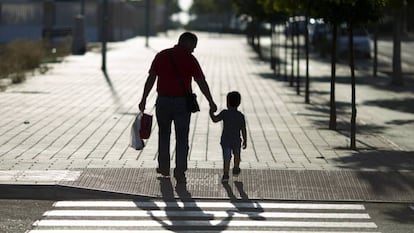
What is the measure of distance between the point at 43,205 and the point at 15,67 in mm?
21638

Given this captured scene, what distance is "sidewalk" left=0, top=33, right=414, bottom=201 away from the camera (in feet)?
36.7

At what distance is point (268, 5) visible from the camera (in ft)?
98.7

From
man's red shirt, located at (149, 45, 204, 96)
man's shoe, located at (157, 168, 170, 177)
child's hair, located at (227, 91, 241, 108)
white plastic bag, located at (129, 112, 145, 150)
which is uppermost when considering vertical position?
man's red shirt, located at (149, 45, 204, 96)

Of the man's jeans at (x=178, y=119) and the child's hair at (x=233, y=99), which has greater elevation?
the child's hair at (x=233, y=99)

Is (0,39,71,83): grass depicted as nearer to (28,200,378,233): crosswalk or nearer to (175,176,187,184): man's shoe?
(175,176,187,184): man's shoe

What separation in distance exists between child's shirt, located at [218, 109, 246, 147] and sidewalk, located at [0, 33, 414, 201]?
0.43 meters

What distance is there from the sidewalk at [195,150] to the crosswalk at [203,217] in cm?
47

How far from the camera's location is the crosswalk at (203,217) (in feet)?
30.1

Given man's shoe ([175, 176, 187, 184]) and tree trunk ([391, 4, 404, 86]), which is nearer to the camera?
man's shoe ([175, 176, 187, 184])

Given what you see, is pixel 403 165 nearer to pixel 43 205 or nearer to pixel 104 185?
pixel 104 185

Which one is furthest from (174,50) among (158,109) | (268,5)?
(268,5)

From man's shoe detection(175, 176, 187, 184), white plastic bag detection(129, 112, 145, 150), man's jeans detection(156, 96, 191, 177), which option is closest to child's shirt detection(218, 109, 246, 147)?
man's jeans detection(156, 96, 191, 177)

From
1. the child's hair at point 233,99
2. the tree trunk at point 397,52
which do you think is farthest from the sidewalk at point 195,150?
the tree trunk at point 397,52

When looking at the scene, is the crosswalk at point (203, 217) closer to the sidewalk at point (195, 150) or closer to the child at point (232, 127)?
the sidewalk at point (195, 150)
